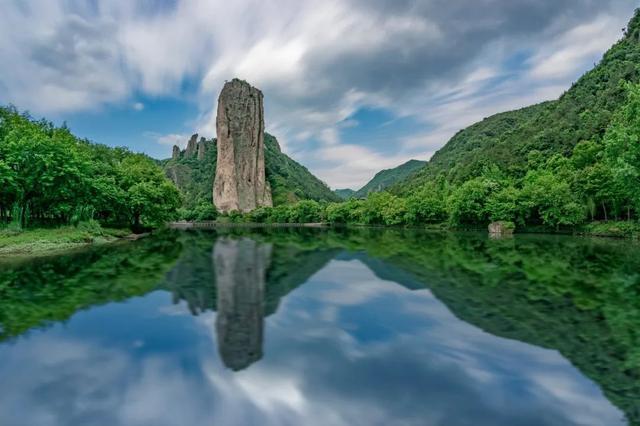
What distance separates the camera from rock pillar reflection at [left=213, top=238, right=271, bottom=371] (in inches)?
330

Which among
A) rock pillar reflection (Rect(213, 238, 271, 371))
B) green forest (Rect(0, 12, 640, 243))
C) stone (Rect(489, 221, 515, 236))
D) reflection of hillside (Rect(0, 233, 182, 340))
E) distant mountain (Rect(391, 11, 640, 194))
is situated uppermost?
distant mountain (Rect(391, 11, 640, 194))

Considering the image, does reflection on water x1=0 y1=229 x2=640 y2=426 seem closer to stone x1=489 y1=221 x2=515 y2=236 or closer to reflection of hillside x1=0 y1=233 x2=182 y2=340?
reflection of hillside x1=0 y1=233 x2=182 y2=340

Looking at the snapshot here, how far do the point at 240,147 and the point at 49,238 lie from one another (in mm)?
137727

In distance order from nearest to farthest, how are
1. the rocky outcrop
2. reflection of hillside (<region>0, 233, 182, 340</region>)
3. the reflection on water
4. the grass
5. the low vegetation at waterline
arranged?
the reflection on water → reflection of hillside (<region>0, 233, 182, 340</region>) → the grass → the low vegetation at waterline → the rocky outcrop

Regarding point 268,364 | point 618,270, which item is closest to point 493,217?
point 618,270

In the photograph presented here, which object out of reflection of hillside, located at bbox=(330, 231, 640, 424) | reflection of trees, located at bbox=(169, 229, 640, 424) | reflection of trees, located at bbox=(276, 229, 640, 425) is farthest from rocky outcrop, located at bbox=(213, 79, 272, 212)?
reflection of hillside, located at bbox=(330, 231, 640, 424)

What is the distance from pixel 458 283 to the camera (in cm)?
1619

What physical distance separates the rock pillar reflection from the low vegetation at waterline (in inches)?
1028

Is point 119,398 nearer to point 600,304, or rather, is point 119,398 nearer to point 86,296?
point 86,296

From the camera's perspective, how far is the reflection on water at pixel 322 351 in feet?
19.9

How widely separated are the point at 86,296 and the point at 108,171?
1703 inches

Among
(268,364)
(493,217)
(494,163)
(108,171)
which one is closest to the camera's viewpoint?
(268,364)

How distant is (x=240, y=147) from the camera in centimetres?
16662

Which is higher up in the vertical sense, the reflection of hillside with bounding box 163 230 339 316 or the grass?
Answer: the grass
